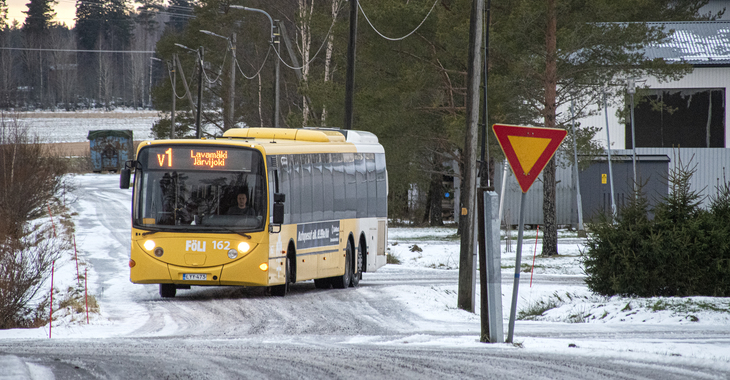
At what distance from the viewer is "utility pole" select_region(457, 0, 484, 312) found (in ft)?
52.7

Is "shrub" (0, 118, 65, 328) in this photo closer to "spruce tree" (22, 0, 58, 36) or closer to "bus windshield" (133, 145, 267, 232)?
"bus windshield" (133, 145, 267, 232)

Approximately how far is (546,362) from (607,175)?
39.7 metres

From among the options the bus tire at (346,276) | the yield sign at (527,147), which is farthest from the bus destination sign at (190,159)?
the yield sign at (527,147)

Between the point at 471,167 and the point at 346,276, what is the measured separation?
18.0 ft

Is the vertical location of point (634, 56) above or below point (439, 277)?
above

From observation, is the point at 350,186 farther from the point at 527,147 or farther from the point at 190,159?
the point at 527,147

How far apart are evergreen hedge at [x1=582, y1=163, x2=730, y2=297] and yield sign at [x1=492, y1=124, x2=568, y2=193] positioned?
5.52 meters

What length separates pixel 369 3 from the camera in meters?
38.2

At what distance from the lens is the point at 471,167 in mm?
16234

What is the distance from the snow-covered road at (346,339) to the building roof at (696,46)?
28143 mm

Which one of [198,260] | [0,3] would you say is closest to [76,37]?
[0,3]

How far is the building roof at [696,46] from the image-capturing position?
155 feet

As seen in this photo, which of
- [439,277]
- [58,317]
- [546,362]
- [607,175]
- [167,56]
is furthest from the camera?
[167,56]

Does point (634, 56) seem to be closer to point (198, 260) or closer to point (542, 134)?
point (198, 260)
